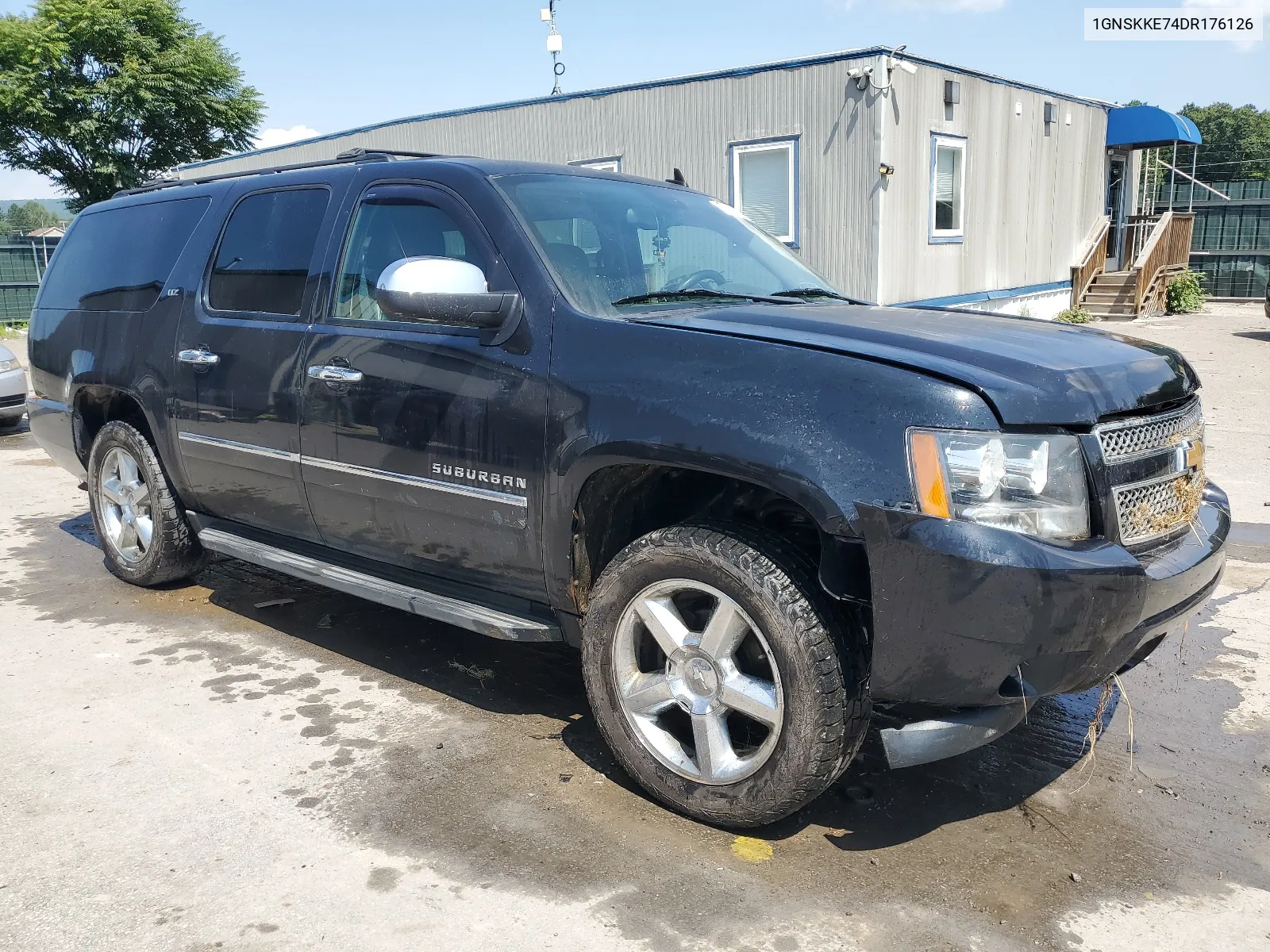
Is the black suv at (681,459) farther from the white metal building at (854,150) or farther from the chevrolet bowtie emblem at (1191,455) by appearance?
the white metal building at (854,150)

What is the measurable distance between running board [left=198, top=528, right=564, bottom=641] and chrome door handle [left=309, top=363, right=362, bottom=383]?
767 millimetres

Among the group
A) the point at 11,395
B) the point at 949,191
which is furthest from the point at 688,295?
the point at 949,191

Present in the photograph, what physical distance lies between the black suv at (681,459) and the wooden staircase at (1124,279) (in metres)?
18.6

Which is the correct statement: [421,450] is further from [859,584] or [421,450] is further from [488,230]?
[859,584]

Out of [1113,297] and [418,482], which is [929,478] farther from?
[1113,297]

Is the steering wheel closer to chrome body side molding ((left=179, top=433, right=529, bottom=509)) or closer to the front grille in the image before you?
chrome body side molding ((left=179, top=433, right=529, bottom=509))

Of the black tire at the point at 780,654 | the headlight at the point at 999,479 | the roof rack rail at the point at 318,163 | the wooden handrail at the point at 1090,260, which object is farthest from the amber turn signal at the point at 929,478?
the wooden handrail at the point at 1090,260

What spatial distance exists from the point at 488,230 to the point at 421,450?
2.59 feet

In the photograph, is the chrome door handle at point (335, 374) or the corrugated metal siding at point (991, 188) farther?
the corrugated metal siding at point (991, 188)

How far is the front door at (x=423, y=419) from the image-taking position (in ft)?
11.0

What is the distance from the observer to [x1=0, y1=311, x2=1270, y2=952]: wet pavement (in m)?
2.63

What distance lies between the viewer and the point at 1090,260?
21000 millimetres

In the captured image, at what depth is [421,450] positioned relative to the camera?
11.8 ft

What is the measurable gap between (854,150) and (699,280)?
426 inches
